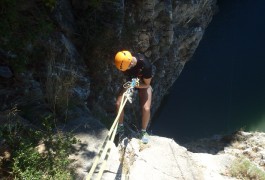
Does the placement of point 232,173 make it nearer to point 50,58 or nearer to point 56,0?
point 50,58

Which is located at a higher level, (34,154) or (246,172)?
(34,154)

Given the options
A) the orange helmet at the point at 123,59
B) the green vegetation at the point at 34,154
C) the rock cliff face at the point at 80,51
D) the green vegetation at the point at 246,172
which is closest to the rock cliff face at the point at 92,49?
the rock cliff face at the point at 80,51

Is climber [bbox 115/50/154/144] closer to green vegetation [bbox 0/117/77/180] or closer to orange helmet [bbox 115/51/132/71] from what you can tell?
orange helmet [bbox 115/51/132/71]

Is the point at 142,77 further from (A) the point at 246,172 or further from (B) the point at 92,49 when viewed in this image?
(A) the point at 246,172

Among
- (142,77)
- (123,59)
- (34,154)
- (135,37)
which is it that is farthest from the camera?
(135,37)

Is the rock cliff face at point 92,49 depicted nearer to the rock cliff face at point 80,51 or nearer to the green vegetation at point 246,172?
the rock cliff face at point 80,51

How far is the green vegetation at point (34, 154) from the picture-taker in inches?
148

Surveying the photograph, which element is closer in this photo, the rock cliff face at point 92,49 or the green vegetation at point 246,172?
the rock cliff face at point 92,49

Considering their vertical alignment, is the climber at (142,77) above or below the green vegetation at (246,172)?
Result: above

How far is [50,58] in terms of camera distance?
612 centimetres

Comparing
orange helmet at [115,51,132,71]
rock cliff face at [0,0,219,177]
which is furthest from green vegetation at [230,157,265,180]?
orange helmet at [115,51,132,71]

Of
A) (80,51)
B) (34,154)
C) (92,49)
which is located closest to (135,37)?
(92,49)

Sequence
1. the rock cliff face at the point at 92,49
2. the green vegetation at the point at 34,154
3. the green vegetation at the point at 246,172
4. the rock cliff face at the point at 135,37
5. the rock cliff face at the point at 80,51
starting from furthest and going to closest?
the rock cliff face at the point at 135,37, the green vegetation at the point at 246,172, the rock cliff face at the point at 92,49, the rock cliff face at the point at 80,51, the green vegetation at the point at 34,154

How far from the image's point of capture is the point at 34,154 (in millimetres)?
3871
